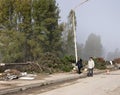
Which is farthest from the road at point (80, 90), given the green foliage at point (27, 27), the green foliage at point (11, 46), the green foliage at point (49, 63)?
the green foliage at point (27, 27)

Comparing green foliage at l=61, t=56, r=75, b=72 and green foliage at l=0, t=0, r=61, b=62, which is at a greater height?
green foliage at l=0, t=0, r=61, b=62

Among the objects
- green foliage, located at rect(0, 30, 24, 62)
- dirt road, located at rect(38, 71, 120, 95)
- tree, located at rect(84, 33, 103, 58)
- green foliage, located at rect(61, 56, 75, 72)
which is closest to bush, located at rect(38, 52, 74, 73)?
green foliage, located at rect(61, 56, 75, 72)

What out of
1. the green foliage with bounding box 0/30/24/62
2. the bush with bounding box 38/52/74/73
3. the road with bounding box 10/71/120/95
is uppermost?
the green foliage with bounding box 0/30/24/62

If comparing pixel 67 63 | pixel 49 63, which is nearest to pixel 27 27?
pixel 67 63

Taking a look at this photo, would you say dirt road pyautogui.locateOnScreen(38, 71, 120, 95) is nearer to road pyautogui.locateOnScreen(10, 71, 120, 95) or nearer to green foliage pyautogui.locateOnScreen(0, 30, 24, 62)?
road pyautogui.locateOnScreen(10, 71, 120, 95)

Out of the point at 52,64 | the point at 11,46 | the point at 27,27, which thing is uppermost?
the point at 27,27

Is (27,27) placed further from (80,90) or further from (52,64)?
(80,90)

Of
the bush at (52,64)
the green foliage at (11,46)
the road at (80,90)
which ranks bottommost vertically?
the road at (80,90)

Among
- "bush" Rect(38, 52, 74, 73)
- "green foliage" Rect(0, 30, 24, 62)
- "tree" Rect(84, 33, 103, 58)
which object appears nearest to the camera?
"bush" Rect(38, 52, 74, 73)

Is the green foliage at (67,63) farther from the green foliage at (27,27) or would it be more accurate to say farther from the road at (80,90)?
the road at (80,90)

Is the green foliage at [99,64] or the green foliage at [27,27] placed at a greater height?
the green foliage at [27,27]

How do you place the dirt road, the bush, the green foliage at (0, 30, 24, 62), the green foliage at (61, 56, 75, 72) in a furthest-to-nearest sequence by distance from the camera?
the green foliage at (0, 30, 24, 62), the green foliage at (61, 56, 75, 72), the bush, the dirt road

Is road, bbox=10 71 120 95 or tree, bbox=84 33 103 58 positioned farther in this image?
tree, bbox=84 33 103 58

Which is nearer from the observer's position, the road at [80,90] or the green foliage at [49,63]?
the road at [80,90]
